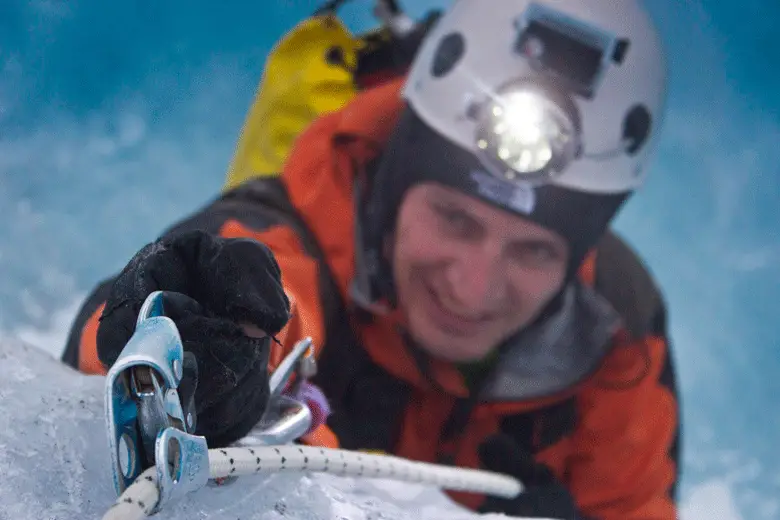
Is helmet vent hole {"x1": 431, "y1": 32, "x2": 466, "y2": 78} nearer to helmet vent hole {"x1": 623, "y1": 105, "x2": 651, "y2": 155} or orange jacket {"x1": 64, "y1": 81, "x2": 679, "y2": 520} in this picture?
orange jacket {"x1": 64, "y1": 81, "x2": 679, "y2": 520}

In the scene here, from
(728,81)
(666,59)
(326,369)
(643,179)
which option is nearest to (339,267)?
(326,369)

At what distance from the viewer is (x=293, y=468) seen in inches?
19.6

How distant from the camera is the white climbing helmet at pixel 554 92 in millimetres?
1197

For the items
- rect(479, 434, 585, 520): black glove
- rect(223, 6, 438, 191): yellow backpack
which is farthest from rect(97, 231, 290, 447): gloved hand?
rect(223, 6, 438, 191): yellow backpack

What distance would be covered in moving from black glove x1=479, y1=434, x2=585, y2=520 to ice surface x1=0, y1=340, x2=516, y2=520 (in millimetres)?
668

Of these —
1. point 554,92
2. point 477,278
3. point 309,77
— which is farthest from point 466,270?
point 309,77

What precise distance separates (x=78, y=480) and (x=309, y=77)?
145 centimetres

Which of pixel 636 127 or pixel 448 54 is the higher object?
pixel 448 54

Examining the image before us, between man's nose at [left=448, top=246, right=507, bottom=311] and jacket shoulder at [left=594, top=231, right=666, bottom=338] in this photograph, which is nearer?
man's nose at [left=448, top=246, right=507, bottom=311]

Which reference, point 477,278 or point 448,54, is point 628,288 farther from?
point 448,54

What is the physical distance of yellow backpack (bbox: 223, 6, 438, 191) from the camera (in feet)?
5.82

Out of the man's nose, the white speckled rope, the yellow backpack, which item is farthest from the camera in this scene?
the yellow backpack

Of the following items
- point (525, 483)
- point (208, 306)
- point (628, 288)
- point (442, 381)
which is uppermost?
point (208, 306)

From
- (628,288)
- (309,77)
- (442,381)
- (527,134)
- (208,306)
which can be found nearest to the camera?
(208,306)
